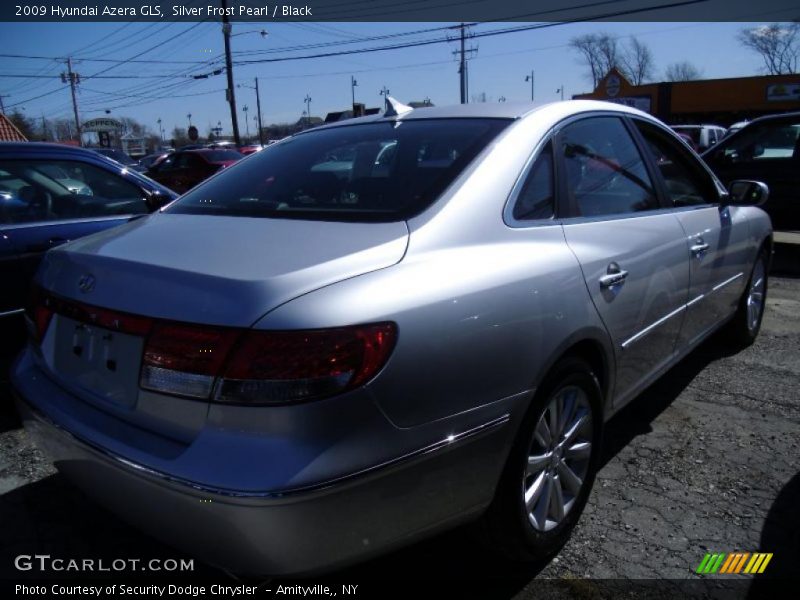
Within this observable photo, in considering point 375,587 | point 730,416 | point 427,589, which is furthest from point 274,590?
point 730,416

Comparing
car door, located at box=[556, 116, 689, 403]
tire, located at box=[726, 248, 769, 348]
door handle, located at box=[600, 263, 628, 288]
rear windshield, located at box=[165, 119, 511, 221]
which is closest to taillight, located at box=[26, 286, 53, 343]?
rear windshield, located at box=[165, 119, 511, 221]

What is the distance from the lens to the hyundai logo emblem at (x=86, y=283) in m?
1.91

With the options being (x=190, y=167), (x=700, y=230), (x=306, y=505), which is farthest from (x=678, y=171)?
(x=190, y=167)

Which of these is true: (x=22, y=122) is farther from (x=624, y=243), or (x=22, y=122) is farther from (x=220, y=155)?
(x=624, y=243)

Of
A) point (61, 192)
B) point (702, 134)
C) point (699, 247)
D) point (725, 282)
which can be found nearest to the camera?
point (699, 247)

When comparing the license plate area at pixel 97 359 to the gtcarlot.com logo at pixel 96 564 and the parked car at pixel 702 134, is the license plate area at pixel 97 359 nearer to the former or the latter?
the gtcarlot.com logo at pixel 96 564

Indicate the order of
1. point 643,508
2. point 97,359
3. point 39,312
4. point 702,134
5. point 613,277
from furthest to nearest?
point 702,134, point 643,508, point 613,277, point 39,312, point 97,359

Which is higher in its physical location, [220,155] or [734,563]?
[220,155]

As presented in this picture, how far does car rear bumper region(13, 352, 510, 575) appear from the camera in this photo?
1.53m

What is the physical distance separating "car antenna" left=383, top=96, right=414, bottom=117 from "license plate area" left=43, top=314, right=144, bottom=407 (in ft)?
5.62

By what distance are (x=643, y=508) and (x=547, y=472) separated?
2.27 feet

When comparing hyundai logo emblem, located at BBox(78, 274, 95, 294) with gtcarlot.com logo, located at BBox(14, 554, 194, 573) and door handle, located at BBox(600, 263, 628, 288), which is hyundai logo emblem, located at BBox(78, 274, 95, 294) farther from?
door handle, located at BBox(600, 263, 628, 288)

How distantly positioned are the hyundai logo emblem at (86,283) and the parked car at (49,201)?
6.69 ft

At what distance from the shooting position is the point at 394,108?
121 inches
